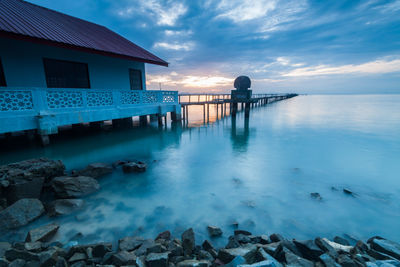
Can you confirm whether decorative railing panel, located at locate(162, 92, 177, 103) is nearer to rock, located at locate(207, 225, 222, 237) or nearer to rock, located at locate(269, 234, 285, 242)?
rock, located at locate(207, 225, 222, 237)

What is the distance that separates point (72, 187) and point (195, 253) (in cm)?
348

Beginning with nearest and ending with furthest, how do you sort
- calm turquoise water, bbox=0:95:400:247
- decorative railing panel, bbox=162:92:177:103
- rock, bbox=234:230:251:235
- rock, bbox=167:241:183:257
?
rock, bbox=167:241:183:257 → rock, bbox=234:230:251:235 → calm turquoise water, bbox=0:95:400:247 → decorative railing panel, bbox=162:92:177:103

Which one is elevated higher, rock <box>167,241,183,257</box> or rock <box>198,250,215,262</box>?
rock <box>167,241,183,257</box>

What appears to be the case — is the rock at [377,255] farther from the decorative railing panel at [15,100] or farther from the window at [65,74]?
the window at [65,74]

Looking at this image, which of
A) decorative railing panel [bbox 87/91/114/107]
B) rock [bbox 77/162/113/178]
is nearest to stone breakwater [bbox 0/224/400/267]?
rock [bbox 77/162/113/178]

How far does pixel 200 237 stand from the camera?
333 centimetres

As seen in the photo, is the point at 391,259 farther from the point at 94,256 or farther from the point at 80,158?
the point at 80,158

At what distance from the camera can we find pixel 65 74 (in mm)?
10086

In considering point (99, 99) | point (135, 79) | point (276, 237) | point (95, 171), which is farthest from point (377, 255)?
point (135, 79)

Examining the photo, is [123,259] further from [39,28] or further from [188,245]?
[39,28]

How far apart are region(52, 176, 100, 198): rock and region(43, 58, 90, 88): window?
24.2 ft

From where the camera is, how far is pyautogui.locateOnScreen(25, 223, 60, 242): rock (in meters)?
2.92

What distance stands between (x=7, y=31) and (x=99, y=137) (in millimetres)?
5800

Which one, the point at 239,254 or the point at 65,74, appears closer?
the point at 239,254
